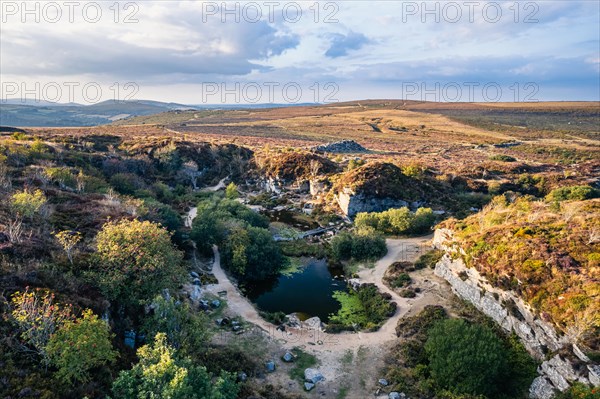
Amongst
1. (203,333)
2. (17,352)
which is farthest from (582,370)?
(17,352)

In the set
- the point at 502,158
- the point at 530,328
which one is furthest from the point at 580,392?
the point at 502,158

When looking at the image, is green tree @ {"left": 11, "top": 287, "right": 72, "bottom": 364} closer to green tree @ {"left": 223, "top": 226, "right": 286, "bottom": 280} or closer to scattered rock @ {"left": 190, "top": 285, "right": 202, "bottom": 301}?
scattered rock @ {"left": 190, "top": 285, "right": 202, "bottom": 301}

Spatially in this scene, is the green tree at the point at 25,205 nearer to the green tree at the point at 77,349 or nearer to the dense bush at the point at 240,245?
the dense bush at the point at 240,245

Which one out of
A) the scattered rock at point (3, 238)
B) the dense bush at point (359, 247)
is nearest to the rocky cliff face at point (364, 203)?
the dense bush at point (359, 247)

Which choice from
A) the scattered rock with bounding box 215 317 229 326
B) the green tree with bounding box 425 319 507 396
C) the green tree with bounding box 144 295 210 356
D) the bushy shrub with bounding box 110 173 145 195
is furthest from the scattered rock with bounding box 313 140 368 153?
the green tree with bounding box 144 295 210 356

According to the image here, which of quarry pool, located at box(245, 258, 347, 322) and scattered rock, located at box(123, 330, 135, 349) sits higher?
scattered rock, located at box(123, 330, 135, 349)

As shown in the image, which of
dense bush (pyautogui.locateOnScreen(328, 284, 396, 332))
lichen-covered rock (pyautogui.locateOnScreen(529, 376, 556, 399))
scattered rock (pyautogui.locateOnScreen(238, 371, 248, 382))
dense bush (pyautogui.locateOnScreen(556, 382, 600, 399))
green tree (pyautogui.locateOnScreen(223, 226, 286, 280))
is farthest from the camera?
green tree (pyautogui.locateOnScreen(223, 226, 286, 280))
